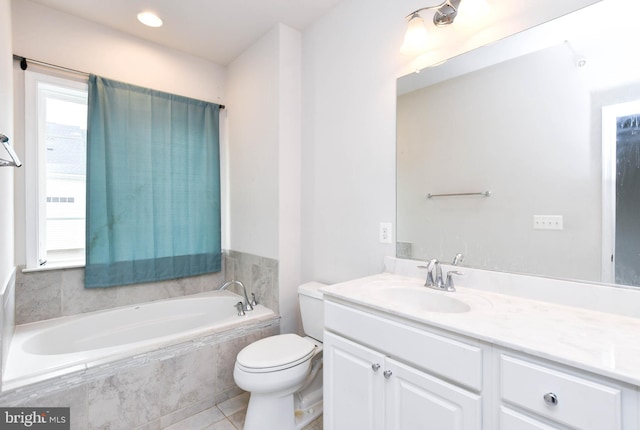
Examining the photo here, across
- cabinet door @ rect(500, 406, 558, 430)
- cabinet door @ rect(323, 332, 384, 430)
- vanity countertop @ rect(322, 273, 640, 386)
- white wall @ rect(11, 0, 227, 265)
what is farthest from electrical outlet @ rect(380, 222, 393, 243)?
white wall @ rect(11, 0, 227, 265)

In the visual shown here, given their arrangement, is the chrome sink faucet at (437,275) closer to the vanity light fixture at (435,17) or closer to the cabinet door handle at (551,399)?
the cabinet door handle at (551,399)

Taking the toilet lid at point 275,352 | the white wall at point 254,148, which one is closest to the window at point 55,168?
the white wall at point 254,148

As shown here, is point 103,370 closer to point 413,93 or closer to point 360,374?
point 360,374

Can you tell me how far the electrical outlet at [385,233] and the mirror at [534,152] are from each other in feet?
0.29

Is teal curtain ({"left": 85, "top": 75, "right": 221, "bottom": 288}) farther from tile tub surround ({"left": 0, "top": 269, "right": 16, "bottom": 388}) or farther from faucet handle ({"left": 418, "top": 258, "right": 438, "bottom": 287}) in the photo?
faucet handle ({"left": 418, "top": 258, "right": 438, "bottom": 287})

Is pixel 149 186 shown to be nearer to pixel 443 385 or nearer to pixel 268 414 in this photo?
pixel 268 414

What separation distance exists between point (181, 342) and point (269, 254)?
0.84 m

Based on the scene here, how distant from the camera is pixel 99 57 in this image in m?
2.25

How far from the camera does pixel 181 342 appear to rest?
179cm

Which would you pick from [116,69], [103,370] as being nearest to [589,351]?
[103,370]

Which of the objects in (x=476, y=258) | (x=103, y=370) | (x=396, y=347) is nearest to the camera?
(x=396, y=347)

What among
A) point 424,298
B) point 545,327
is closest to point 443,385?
point 545,327

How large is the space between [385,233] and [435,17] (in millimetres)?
1123

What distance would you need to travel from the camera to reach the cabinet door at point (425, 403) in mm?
908
